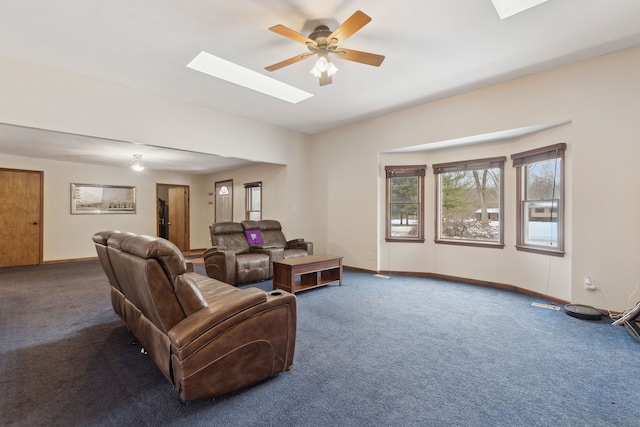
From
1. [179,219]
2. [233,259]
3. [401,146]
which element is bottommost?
[233,259]

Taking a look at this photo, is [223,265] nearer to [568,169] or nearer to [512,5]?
[512,5]

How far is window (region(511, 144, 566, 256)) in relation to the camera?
375cm

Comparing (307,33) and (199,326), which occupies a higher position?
(307,33)

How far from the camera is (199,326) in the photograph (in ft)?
5.46

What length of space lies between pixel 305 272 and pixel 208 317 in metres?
2.51

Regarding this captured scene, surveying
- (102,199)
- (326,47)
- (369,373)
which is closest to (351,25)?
(326,47)

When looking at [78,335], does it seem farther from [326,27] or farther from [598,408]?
[598,408]

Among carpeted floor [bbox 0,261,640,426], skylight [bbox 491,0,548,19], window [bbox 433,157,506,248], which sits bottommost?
carpeted floor [bbox 0,261,640,426]

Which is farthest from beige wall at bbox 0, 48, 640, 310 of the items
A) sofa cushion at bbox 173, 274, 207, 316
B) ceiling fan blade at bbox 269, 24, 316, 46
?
sofa cushion at bbox 173, 274, 207, 316

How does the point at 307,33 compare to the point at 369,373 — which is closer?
the point at 369,373

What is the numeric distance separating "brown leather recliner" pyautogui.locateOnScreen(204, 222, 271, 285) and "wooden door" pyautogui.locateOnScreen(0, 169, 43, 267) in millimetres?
4574

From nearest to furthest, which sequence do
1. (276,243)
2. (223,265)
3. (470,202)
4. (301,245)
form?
(223,265)
(470,202)
(301,245)
(276,243)

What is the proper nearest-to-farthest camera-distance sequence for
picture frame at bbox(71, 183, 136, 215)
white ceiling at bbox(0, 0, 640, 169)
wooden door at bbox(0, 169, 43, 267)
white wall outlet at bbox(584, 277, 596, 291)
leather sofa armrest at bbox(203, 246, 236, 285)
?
white ceiling at bbox(0, 0, 640, 169) → white wall outlet at bbox(584, 277, 596, 291) → leather sofa armrest at bbox(203, 246, 236, 285) → wooden door at bbox(0, 169, 43, 267) → picture frame at bbox(71, 183, 136, 215)

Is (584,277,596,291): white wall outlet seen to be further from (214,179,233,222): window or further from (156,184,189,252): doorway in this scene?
(156,184,189,252): doorway
